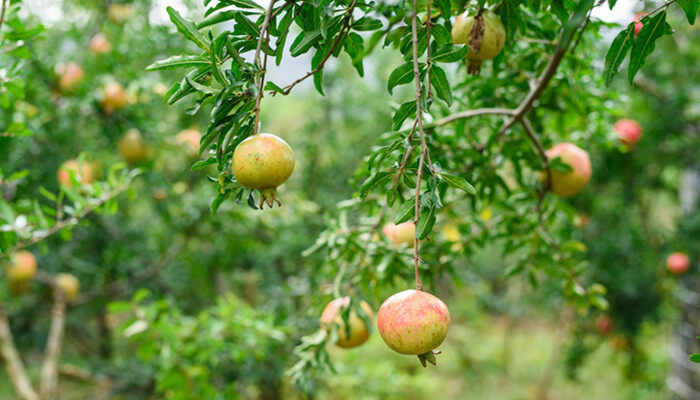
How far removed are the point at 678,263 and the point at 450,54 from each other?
290 centimetres

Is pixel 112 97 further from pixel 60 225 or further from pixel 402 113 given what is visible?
pixel 402 113

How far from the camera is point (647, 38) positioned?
0.71m

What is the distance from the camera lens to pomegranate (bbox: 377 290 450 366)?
64 cm

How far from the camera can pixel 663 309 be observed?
334 cm

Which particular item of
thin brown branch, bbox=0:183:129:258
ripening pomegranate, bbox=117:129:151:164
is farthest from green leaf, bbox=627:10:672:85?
ripening pomegranate, bbox=117:129:151:164

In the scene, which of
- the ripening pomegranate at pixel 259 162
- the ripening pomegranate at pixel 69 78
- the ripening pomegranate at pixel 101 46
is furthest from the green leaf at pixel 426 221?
the ripening pomegranate at pixel 101 46

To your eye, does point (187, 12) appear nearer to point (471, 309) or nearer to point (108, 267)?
point (108, 267)

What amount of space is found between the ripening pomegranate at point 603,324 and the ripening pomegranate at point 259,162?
355 cm

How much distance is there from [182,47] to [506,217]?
2.14m

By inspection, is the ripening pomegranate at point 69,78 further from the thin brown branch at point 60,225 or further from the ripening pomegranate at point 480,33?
the ripening pomegranate at point 480,33

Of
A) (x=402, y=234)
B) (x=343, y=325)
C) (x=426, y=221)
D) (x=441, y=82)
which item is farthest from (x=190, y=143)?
(x=426, y=221)

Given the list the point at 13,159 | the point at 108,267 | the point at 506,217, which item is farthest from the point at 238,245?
the point at 506,217

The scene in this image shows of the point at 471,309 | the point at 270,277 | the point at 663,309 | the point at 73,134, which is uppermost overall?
the point at 73,134

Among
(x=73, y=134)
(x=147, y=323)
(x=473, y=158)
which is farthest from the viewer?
(x=73, y=134)
